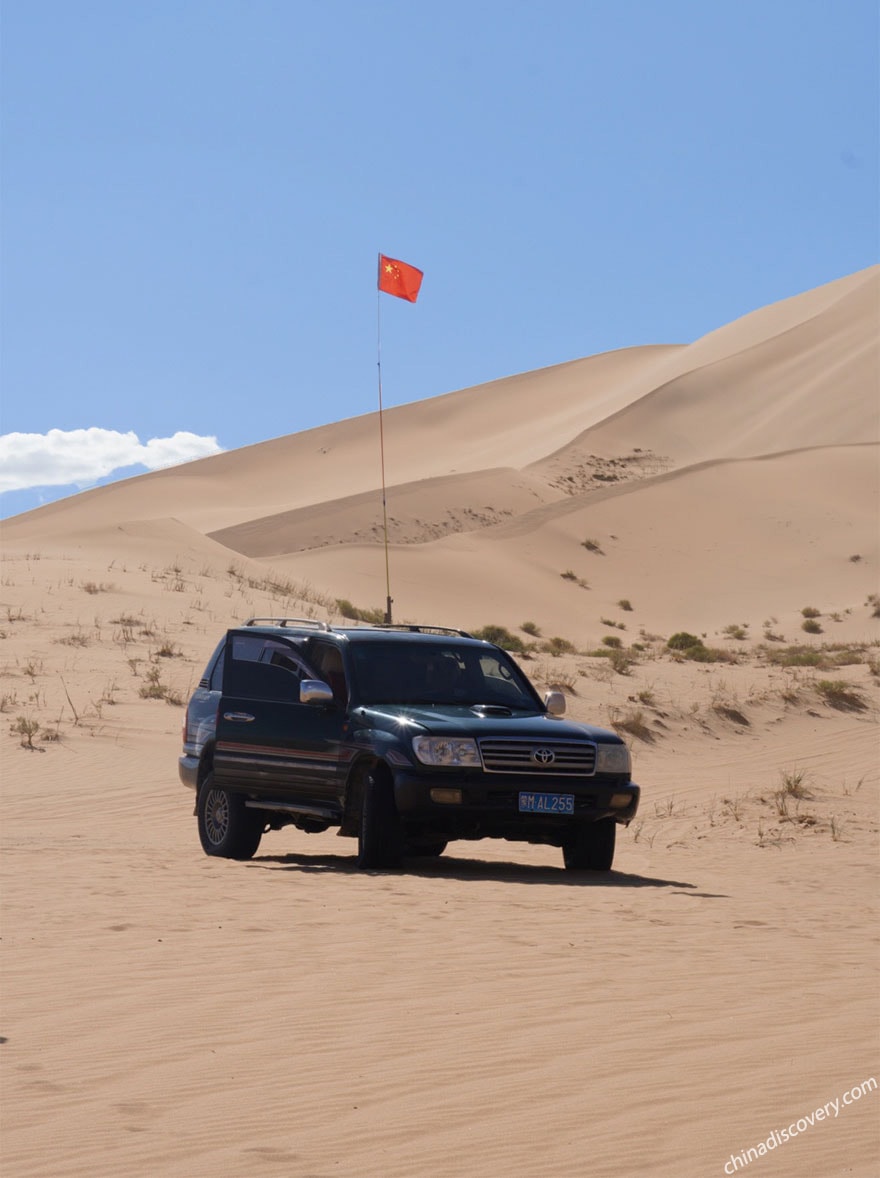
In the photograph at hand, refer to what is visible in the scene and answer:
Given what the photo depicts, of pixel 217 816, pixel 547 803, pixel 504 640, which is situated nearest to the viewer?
pixel 547 803

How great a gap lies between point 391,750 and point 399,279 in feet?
54.3

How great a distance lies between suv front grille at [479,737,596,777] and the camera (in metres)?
10.6

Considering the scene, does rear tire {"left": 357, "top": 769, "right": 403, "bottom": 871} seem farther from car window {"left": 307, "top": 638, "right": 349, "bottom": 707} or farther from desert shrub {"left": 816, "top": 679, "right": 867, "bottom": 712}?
desert shrub {"left": 816, "top": 679, "right": 867, "bottom": 712}

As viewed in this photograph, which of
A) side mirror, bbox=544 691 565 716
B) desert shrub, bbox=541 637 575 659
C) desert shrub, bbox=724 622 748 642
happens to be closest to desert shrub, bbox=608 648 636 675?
desert shrub, bbox=541 637 575 659

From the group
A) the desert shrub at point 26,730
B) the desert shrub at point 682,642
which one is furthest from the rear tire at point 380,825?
the desert shrub at point 682,642

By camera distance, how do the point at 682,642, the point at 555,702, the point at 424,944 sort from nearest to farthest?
the point at 424,944 < the point at 555,702 < the point at 682,642

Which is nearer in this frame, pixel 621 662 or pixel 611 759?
pixel 611 759

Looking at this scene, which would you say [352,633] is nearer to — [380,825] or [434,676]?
[434,676]

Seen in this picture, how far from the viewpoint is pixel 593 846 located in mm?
11305

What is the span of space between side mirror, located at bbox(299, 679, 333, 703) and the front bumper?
90 centimetres

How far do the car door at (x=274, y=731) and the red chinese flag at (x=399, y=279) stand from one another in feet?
48.3

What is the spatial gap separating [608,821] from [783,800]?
6411mm

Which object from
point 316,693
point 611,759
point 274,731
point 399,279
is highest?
point 399,279

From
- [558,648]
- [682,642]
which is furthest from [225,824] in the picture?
[682,642]
